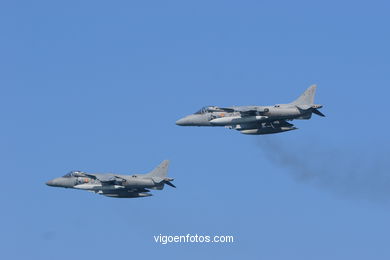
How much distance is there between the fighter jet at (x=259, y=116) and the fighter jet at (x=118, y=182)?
7.37 metres

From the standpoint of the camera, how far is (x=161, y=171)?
152m

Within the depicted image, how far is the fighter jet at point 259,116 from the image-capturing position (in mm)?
142125

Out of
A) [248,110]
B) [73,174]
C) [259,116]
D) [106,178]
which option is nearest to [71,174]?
[73,174]

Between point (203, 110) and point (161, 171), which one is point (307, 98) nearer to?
point (203, 110)

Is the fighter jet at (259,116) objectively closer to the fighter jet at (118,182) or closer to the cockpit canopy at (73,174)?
the fighter jet at (118,182)

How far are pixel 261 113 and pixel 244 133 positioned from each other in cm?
454

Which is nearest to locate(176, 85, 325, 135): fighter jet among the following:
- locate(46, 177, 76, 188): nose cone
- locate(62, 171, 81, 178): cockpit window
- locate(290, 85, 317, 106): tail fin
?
locate(290, 85, 317, 106): tail fin

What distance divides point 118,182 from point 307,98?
24388mm

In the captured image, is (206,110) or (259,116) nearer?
(259,116)

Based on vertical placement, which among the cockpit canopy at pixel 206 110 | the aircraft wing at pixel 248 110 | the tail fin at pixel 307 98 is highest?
the cockpit canopy at pixel 206 110

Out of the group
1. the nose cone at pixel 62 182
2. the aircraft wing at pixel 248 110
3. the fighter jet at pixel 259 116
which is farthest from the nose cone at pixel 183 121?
the nose cone at pixel 62 182

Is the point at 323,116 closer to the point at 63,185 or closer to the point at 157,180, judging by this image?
the point at 157,180

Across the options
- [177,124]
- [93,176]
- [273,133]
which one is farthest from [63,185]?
[273,133]

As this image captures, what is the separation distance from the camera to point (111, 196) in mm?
152375
